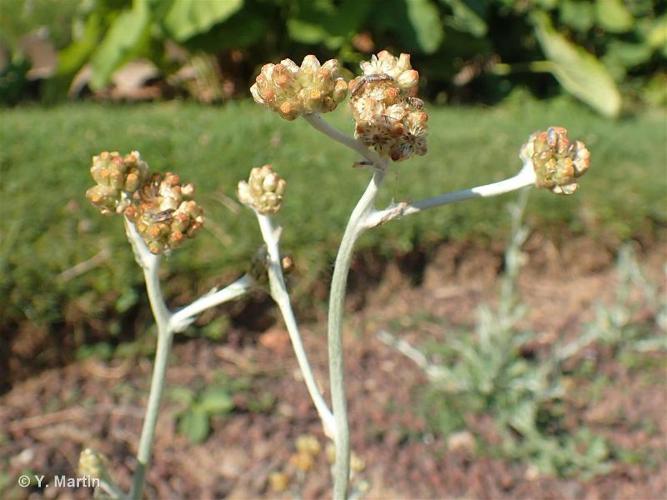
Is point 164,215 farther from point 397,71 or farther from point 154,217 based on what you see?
point 397,71

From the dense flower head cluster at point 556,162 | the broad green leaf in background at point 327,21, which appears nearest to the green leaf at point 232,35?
the broad green leaf in background at point 327,21

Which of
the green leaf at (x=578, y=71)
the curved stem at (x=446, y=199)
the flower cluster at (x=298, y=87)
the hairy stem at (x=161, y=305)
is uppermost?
the flower cluster at (x=298, y=87)

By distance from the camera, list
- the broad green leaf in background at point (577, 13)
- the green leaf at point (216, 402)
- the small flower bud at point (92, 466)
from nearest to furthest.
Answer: the small flower bud at point (92, 466) → the green leaf at point (216, 402) → the broad green leaf in background at point (577, 13)

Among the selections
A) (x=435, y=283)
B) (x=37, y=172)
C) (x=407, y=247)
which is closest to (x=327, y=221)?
(x=407, y=247)

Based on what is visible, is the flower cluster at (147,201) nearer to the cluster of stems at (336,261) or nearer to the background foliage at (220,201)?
the cluster of stems at (336,261)

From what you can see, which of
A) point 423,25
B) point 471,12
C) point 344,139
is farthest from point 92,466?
point 471,12

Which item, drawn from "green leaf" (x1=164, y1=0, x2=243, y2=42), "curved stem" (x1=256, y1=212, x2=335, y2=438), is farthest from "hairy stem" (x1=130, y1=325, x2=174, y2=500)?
"green leaf" (x1=164, y1=0, x2=243, y2=42)

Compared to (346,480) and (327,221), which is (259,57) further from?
(346,480)
